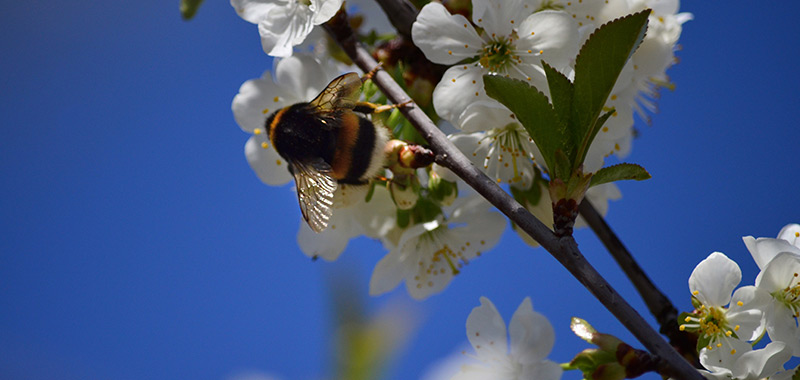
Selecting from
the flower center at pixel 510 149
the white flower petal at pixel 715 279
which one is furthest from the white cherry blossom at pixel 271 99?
the white flower petal at pixel 715 279

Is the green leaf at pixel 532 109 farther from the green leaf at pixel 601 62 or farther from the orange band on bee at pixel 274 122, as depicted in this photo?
the orange band on bee at pixel 274 122

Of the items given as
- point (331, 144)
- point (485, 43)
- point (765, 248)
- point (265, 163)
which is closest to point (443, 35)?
point (485, 43)

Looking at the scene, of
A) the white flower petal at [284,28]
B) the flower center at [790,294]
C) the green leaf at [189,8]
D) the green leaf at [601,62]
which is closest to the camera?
the green leaf at [601,62]

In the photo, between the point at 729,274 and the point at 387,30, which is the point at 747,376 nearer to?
the point at 729,274

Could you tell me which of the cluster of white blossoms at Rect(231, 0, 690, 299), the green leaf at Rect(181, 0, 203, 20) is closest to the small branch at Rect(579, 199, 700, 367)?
the cluster of white blossoms at Rect(231, 0, 690, 299)

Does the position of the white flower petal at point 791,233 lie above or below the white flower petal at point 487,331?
below

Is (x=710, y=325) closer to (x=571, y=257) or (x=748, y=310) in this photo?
(x=748, y=310)

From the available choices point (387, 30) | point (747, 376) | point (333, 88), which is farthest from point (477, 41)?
point (747, 376)
